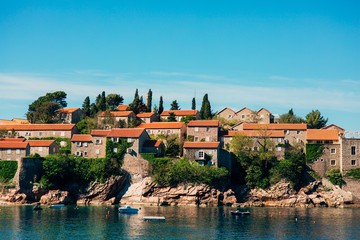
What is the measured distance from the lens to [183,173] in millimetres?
84438

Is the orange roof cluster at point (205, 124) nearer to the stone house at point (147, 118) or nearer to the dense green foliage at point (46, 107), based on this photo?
the stone house at point (147, 118)

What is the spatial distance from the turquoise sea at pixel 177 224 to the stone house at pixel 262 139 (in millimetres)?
15086

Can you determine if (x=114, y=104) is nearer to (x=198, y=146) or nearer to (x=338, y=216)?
(x=198, y=146)

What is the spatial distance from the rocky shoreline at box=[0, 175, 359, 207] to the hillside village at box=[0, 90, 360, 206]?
336cm

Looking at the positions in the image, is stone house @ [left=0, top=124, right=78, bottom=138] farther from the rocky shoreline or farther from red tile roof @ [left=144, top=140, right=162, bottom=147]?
red tile roof @ [left=144, top=140, right=162, bottom=147]

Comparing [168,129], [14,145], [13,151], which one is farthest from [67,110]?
[168,129]

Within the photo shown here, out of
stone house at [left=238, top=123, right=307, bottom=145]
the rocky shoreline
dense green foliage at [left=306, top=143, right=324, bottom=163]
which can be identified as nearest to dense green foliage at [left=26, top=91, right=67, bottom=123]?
the rocky shoreline

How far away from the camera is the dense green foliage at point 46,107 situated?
10912 cm

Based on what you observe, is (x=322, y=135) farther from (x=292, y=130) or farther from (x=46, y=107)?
(x=46, y=107)

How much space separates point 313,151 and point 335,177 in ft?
21.3

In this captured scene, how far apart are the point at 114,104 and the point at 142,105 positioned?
25.5ft

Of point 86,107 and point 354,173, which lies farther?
point 86,107

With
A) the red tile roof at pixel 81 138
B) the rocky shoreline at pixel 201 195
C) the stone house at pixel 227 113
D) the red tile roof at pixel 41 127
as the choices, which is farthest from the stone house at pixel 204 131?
the red tile roof at pixel 41 127

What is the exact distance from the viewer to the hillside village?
285 ft
